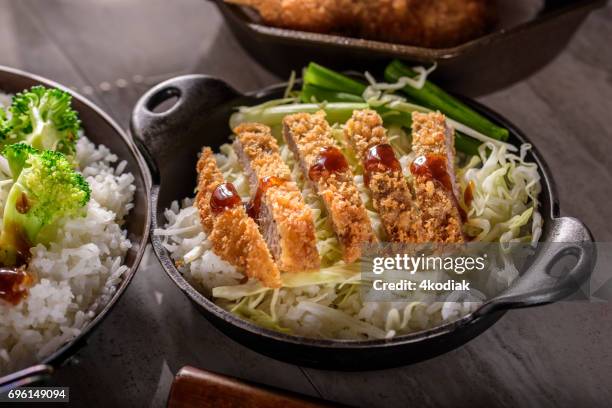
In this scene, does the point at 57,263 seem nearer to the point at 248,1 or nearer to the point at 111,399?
the point at 111,399

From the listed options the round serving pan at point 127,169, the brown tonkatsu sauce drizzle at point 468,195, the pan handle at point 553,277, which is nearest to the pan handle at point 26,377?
the round serving pan at point 127,169

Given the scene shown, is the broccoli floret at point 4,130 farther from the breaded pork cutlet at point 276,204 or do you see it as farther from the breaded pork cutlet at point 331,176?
the breaded pork cutlet at point 331,176

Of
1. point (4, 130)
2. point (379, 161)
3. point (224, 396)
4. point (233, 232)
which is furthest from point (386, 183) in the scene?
point (4, 130)

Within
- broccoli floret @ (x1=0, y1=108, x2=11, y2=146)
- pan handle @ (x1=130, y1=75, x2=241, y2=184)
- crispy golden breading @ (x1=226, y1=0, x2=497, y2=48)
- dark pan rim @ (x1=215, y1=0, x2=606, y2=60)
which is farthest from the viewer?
crispy golden breading @ (x1=226, y1=0, x2=497, y2=48)

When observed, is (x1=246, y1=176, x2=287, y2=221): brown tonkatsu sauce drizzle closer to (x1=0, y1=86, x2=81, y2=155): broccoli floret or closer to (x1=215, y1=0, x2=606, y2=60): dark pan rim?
(x1=0, y1=86, x2=81, y2=155): broccoli floret

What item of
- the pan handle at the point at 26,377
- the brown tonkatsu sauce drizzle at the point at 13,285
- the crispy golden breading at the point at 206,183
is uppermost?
the brown tonkatsu sauce drizzle at the point at 13,285

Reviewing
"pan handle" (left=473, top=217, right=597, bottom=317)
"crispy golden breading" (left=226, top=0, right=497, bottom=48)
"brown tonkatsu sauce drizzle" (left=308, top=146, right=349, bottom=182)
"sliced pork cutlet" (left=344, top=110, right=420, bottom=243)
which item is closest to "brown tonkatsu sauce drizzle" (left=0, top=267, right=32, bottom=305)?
"brown tonkatsu sauce drizzle" (left=308, top=146, right=349, bottom=182)
